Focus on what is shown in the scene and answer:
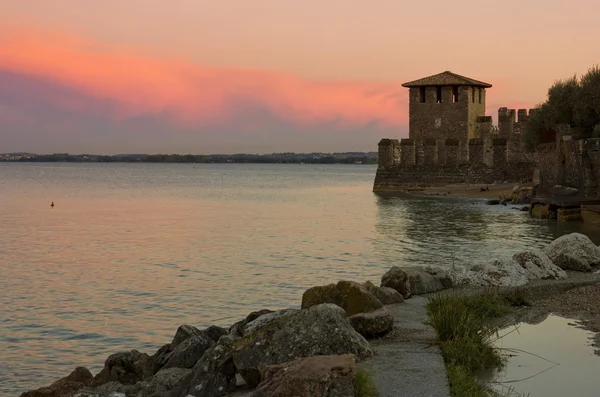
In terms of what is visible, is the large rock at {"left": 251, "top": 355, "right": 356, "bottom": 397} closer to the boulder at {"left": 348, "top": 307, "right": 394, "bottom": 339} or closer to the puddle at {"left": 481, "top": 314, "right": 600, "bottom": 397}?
the puddle at {"left": 481, "top": 314, "right": 600, "bottom": 397}

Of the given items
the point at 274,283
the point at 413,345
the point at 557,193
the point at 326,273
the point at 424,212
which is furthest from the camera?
the point at 424,212

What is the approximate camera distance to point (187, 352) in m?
7.84

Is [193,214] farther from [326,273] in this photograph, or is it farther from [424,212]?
[326,273]

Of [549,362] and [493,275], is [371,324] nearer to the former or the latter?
[549,362]

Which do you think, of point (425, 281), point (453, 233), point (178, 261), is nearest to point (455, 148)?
point (453, 233)

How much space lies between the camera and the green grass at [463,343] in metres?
5.75

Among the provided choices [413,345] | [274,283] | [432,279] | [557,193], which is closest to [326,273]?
[274,283]

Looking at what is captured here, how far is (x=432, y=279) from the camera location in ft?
33.2

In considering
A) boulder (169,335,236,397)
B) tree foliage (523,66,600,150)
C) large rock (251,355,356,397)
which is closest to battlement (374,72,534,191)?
tree foliage (523,66,600,150)

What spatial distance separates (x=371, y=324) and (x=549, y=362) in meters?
1.65

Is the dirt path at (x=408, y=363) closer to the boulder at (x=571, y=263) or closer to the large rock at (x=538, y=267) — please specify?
the large rock at (x=538, y=267)

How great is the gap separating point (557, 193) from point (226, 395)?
25.9 m

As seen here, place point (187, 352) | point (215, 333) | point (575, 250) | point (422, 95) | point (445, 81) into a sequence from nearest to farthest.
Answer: point (187, 352) < point (215, 333) < point (575, 250) < point (445, 81) < point (422, 95)

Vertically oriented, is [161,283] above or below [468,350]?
below
